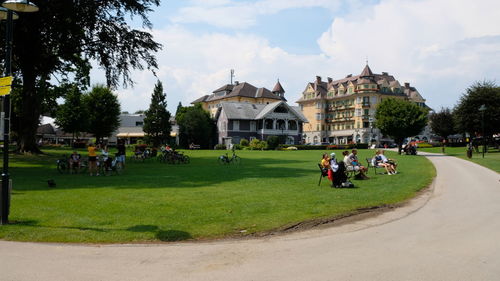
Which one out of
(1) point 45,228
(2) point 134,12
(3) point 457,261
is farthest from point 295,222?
(2) point 134,12

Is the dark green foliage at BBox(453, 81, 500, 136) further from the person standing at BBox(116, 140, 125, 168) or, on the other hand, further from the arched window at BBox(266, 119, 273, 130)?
the person standing at BBox(116, 140, 125, 168)

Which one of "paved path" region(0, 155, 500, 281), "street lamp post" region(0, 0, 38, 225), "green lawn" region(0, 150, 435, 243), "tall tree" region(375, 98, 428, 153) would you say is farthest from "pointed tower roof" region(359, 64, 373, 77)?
"street lamp post" region(0, 0, 38, 225)

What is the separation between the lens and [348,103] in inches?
3873

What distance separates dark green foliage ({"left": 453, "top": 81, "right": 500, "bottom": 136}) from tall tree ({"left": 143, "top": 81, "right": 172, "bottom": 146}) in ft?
154

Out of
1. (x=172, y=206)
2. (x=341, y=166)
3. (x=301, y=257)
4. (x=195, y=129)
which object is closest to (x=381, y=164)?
(x=341, y=166)

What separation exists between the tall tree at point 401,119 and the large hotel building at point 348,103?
133 ft

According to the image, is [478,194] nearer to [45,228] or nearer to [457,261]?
[457,261]

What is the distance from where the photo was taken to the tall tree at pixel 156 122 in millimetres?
69375

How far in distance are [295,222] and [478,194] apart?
8369 millimetres

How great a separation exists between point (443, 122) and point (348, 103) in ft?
91.8

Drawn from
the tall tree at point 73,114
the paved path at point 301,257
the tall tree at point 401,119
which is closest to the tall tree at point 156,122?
the tall tree at point 73,114

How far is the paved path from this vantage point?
5520 mm

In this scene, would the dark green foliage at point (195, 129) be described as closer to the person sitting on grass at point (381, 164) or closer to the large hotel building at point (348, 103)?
the large hotel building at point (348, 103)

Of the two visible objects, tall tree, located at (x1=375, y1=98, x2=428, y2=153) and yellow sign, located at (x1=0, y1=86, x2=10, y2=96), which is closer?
yellow sign, located at (x1=0, y1=86, x2=10, y2=96)
